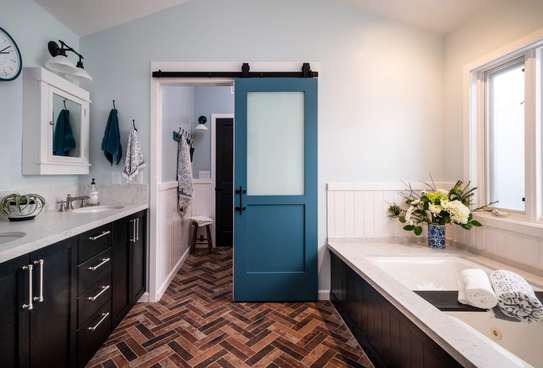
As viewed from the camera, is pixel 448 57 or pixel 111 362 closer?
pixel 111 362

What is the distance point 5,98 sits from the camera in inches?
62.0

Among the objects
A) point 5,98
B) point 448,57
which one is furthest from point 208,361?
point 448,57

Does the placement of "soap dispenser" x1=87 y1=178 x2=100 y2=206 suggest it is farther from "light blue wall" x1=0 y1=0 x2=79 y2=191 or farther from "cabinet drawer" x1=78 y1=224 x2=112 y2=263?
"cabinet drawer" x1=78 y1=224 x2=112 y2=263

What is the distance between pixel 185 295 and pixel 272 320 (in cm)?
92

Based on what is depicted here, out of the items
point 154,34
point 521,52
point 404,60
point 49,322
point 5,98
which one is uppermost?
point 154,34

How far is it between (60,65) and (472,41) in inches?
127

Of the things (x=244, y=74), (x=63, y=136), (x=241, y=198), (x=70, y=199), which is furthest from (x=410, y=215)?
(x=63, y=136)

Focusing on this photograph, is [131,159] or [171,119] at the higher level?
[171,119]

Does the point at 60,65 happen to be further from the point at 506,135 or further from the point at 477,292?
the point at 506,135

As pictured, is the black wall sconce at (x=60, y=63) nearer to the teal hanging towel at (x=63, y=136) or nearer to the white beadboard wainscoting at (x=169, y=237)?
the teal hanging towel at (x=63, y=136)

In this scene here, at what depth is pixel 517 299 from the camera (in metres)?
1.24

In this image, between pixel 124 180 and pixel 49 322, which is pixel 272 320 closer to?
pixel 49 322

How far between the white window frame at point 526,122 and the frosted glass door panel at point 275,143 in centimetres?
139

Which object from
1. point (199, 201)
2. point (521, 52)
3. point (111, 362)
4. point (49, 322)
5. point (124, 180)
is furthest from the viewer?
point (199, 201)
